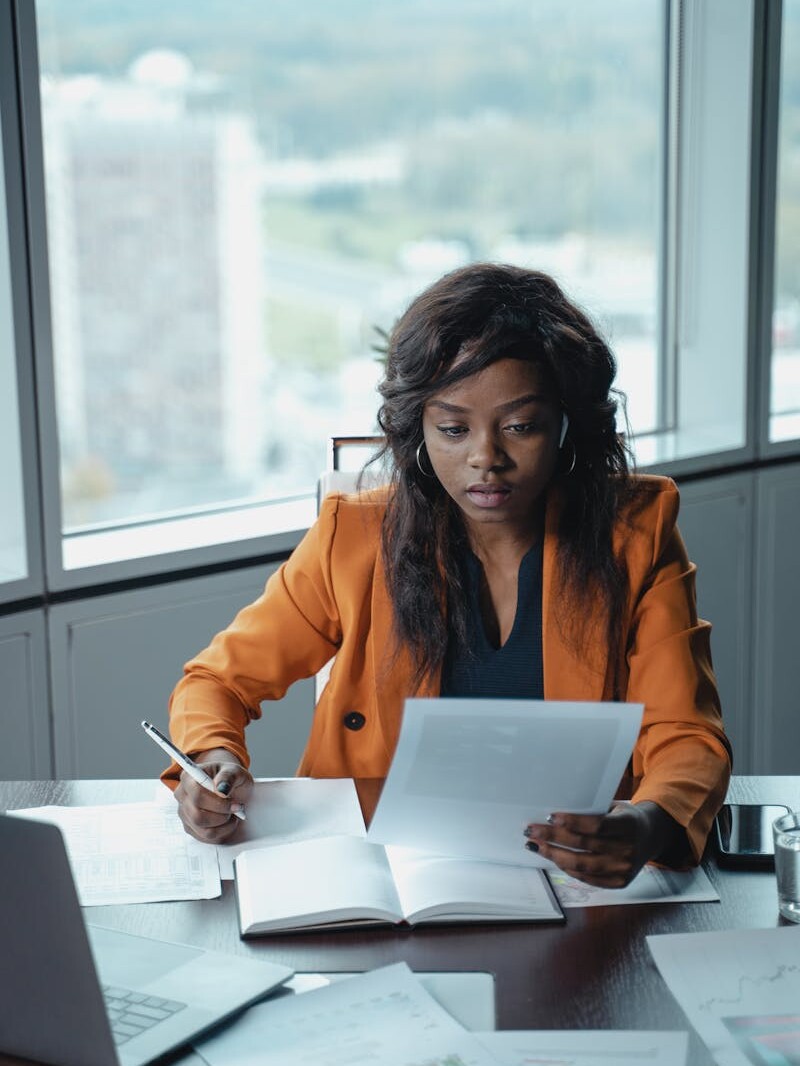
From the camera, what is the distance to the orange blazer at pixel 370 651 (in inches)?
61.7

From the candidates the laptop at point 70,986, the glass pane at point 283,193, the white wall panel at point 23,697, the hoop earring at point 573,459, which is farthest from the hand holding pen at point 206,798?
the glass pane at point 283,193

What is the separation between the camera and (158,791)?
4.91 feet

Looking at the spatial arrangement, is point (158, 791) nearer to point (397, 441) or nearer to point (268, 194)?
point (397, 441)

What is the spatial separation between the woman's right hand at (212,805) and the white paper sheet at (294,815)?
1 cm

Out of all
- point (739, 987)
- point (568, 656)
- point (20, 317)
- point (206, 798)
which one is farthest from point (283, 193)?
point (739, 987)

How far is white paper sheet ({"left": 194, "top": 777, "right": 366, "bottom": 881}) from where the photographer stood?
1.35m

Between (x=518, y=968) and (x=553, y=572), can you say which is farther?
(x=553, y=572)

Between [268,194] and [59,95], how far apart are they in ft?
1.64

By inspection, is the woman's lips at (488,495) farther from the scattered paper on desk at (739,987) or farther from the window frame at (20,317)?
the window frame at (20,317)

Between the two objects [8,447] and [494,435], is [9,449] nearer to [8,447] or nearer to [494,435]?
[8,447]

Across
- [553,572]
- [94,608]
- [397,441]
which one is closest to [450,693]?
[553,572]

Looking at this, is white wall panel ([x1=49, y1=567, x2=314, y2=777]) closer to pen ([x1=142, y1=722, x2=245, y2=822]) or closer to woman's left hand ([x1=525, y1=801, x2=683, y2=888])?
pen ([x1=142, y1=722, x2=245, y2=822])

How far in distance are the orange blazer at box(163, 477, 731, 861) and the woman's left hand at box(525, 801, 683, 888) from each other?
0.93ft

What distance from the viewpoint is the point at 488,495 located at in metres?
1.54
